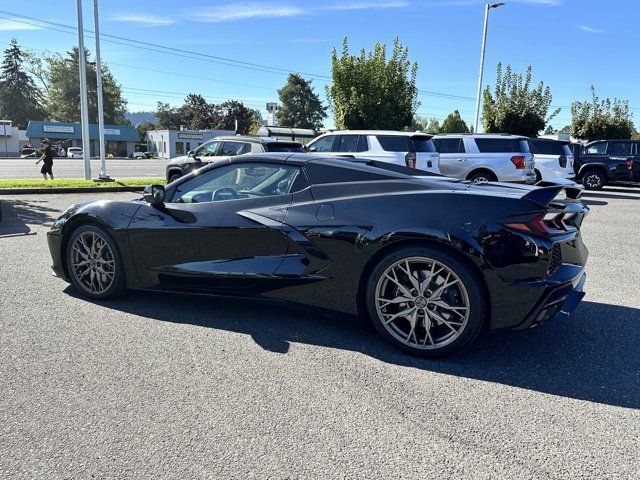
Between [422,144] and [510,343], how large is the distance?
897 cm

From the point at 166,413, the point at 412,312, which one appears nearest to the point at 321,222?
the point at 412,312

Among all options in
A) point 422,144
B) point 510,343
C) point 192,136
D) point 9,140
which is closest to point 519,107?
point 422,144

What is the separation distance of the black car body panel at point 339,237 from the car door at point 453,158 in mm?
10406

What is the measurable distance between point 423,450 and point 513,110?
2699 cm

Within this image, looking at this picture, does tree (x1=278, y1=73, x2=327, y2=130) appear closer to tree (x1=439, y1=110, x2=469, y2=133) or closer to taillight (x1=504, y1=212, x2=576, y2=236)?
tree (x1=439, y1=110, x2=469, y2=133)

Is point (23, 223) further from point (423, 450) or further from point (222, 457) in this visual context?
point (423, 450)

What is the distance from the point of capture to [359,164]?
13.0ft

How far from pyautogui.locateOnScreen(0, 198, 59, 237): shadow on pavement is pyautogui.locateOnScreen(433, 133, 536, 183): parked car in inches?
388

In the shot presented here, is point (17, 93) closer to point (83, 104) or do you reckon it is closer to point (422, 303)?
point (83, 104)

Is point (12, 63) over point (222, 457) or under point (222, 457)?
over

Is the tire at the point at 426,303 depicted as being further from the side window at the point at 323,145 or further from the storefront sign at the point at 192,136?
the storefront sign at the point at 192,136

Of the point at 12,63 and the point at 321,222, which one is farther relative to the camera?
the point at 12,63

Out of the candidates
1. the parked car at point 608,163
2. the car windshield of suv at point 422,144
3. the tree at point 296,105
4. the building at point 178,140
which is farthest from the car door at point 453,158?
the tree at point 296,105

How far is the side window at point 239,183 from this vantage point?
398 cm
